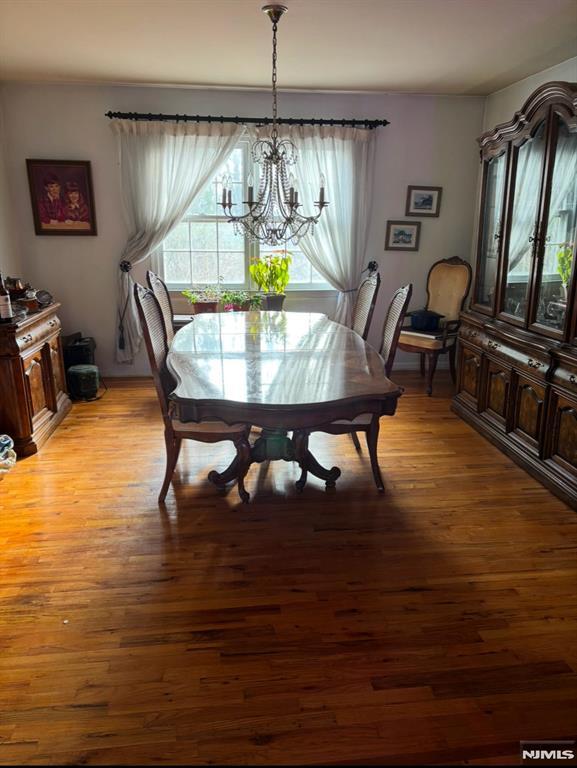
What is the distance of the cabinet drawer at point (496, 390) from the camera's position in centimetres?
362

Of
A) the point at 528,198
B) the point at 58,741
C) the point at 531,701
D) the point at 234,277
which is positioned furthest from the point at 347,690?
the point at 234,277

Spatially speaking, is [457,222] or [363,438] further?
[457,222]

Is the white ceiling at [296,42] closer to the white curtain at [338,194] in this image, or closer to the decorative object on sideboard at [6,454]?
the white curtain at [338,194]

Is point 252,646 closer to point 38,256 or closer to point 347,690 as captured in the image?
point 347,690

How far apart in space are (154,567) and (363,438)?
190 centimetres

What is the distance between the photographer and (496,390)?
3775mm

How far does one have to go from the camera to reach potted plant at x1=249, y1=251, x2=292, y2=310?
16.3ft

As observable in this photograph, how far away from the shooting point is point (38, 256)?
16.3ft

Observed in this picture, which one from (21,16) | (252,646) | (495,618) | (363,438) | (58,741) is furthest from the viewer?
(363,438)

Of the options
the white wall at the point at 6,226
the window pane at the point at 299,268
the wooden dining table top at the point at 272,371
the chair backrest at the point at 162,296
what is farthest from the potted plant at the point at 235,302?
the white wall at the point at 6,226

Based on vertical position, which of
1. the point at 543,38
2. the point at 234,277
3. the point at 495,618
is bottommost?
the point at 495,618

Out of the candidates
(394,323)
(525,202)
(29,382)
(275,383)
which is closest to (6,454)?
(29,382)

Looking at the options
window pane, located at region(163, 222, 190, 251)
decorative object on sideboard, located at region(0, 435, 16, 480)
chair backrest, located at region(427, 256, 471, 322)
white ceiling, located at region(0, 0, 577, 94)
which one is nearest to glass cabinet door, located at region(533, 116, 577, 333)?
white ceiling, located at region(0, 0, 577, 94)

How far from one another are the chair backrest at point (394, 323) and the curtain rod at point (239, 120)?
245cm
